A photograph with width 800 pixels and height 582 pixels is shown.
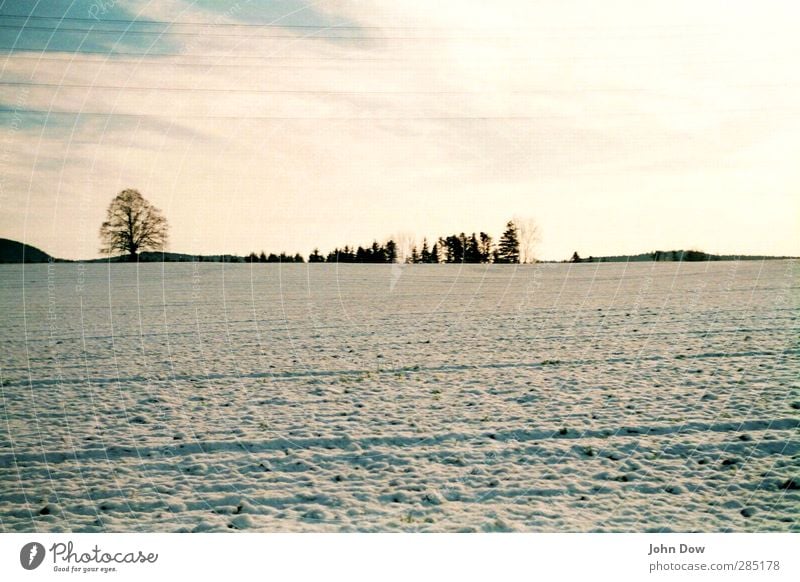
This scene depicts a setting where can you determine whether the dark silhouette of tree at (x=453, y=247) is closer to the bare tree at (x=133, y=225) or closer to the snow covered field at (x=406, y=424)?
the snow covered field at (x=406, y=424)

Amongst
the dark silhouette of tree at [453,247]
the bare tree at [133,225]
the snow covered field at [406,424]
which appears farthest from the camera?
the dark silhouette of tree at [453,247]

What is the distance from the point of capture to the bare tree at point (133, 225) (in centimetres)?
1741

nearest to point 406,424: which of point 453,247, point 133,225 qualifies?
point 133,225

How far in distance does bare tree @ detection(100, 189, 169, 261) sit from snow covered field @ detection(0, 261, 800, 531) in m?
2.89

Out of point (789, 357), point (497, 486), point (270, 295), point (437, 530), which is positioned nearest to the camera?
point (437, 530)

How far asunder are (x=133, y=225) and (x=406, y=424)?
14.3m

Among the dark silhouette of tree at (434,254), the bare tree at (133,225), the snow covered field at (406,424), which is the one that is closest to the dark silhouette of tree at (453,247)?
the dark silhouette of tree at (434,254)

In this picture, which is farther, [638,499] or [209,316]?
[209,316]

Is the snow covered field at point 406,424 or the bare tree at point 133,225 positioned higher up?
the bare tree at point 133,225

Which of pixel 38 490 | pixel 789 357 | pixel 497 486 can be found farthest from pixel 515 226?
pixel 38 490

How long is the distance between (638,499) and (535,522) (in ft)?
3.88

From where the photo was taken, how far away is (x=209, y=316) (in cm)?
2006

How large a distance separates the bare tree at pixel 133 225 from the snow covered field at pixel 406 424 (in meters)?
2.89
